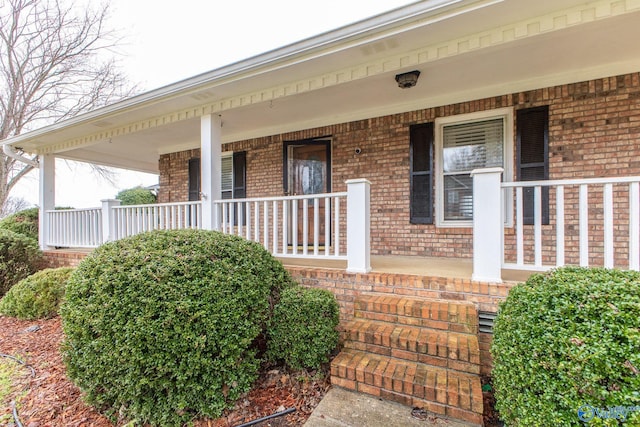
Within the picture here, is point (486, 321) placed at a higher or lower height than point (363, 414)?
higher

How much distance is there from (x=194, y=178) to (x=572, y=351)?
7.05 meters

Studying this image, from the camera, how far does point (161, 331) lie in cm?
205

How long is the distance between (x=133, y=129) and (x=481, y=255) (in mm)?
5627

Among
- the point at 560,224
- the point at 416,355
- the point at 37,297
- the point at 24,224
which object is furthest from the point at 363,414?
the point at 24,224

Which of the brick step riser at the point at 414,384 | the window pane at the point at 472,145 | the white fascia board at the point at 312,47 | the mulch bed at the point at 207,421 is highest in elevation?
the white fascia board at the point at 312,47

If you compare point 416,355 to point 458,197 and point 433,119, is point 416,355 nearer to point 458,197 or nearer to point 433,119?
point 458,197

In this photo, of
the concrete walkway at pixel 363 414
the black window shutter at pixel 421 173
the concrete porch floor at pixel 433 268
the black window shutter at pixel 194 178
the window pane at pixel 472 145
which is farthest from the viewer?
the black window shutter at pixel 194 178

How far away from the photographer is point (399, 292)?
9.66 ft

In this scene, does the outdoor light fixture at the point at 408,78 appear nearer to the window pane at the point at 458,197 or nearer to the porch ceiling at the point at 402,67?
the porch ceiling at the point at 402,67

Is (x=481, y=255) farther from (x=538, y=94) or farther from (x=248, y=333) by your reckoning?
(x=538, y=94)

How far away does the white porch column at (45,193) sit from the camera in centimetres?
641

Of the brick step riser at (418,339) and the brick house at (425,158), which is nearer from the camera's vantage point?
the brick step riser at (418,339)

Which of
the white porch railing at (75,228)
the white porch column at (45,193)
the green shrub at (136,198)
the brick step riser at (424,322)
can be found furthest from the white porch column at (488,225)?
the green shrub at (136,198)

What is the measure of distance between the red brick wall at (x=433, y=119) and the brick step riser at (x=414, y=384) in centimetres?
257
